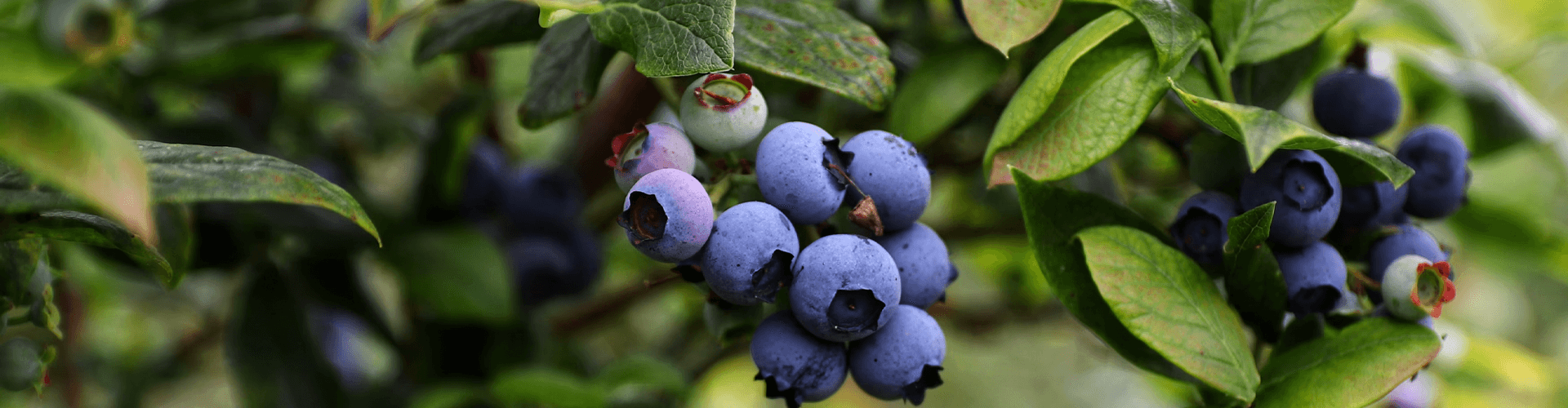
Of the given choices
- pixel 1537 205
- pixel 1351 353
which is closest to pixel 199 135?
pixel 1351 353

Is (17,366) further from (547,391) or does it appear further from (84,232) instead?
(547,391)

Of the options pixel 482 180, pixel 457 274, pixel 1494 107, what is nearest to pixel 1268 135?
pixel 1494 107

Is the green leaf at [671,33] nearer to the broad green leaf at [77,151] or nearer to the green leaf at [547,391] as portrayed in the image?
the broad green leaf at [77,151]

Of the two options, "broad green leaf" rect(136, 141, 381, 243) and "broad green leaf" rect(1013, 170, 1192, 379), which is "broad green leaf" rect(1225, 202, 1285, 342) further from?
"broad green leaf" rect(136, 141, 381, 243)

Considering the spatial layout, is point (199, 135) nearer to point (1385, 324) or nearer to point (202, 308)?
point (202, 308)

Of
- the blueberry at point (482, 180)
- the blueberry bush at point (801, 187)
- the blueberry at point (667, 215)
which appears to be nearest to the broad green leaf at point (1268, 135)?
the blueberry bush at point (801, 187)

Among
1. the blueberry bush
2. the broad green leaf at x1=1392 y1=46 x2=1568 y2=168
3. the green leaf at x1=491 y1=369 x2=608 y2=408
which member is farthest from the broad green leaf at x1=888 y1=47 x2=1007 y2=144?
the broad green leaf at x1=1392 y1=46 x2=1568 y2=168

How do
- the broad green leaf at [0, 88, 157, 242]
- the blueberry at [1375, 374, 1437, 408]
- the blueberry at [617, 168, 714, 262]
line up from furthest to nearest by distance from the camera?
the blueberry at [1375, 374, 1437, 408] → the blueberry at [617, 168, 714, 262] → the broad green leaf at [0, 88, 157, 242]
